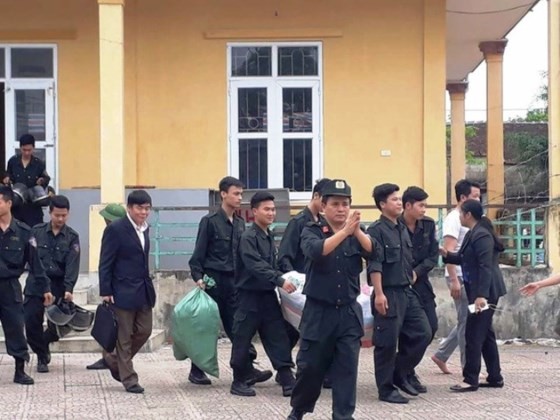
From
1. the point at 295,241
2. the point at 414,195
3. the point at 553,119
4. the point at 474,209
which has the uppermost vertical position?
the point at 553,119

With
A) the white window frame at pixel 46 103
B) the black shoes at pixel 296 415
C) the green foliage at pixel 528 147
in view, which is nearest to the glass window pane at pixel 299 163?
the white window frame at pixel 46 103

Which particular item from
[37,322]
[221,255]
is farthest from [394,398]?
[37,322]

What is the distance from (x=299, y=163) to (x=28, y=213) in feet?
13.3

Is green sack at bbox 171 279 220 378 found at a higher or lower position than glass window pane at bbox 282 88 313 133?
lower

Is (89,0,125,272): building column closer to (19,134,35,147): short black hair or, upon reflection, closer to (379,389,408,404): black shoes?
(19,134,35,147): short black hair

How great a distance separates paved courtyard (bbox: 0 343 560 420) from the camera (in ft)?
27.5

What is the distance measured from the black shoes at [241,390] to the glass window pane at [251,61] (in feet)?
22.7

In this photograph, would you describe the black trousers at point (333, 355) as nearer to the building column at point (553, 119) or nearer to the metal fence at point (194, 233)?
the metal fence at point (194, 233)

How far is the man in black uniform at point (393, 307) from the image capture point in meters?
8.83

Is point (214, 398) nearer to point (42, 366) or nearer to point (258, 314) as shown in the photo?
point (258, 314)

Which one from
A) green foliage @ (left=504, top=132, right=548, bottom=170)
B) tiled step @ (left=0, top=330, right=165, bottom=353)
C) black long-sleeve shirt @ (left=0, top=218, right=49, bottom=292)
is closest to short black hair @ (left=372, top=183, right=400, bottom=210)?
black long-sleeve shirt @ (left=0, top=218, right=49, bottom=292)

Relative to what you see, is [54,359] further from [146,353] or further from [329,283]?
[329,283]

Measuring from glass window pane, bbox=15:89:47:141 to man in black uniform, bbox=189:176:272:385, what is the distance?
20.1 feet

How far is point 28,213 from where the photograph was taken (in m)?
13.7
